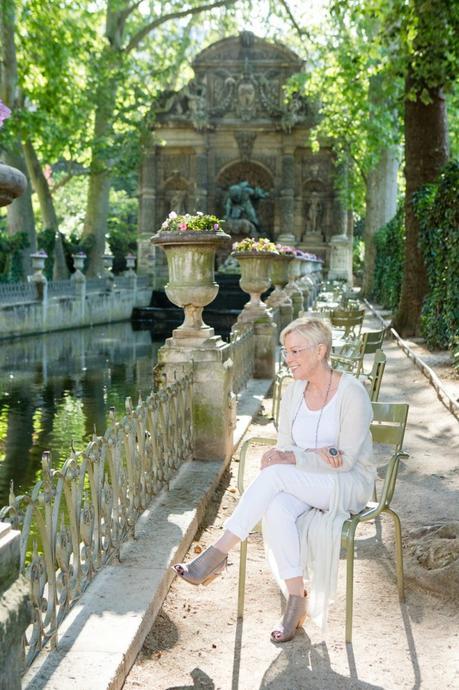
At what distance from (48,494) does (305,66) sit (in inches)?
1419

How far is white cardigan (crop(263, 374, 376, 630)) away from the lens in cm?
341

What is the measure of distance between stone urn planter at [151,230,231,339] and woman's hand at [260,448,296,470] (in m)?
2.82

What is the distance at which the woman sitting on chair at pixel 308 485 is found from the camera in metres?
3.42

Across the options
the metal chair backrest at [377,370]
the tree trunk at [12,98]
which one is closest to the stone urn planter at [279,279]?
the tree trunk at [12,98]

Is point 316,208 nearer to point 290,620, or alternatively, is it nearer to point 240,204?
point 240,204

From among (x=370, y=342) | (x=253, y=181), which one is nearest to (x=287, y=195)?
(x=253, y=181)

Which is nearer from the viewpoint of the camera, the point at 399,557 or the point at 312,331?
the point at 312,331

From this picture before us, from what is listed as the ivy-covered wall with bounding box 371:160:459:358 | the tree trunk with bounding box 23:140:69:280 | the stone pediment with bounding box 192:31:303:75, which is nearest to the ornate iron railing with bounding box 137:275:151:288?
the tree trunk with bounding box 23:140:69:280

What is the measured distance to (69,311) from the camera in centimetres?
2288

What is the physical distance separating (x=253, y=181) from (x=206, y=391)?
32449 mm

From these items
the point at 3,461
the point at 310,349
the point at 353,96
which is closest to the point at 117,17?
the point at 353,96


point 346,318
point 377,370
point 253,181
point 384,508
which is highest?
point 253,181

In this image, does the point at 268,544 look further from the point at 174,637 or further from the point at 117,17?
the point at 117,17

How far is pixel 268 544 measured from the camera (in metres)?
3.52
